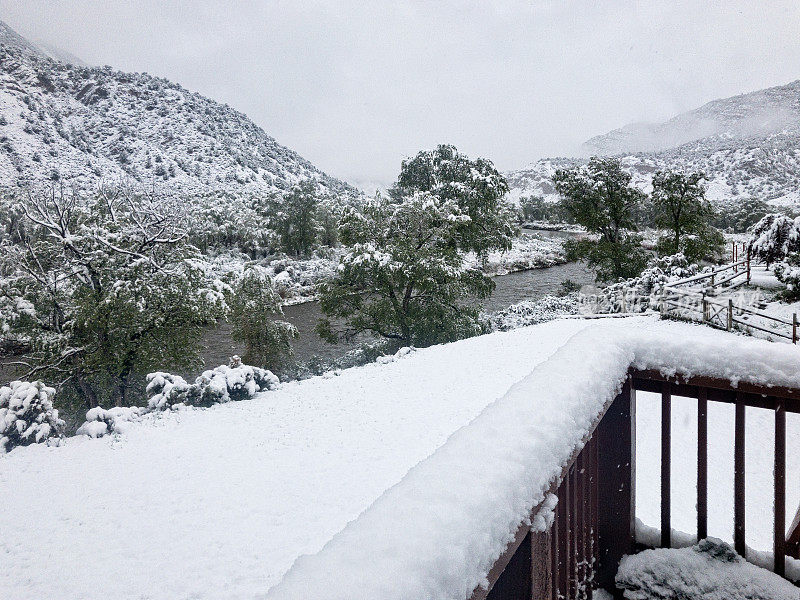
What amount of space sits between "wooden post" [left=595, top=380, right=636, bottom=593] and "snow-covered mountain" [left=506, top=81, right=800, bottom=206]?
39.4m

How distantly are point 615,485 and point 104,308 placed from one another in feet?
34.8

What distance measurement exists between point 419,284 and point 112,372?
819cm

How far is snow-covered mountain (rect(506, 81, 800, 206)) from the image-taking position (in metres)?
68.2

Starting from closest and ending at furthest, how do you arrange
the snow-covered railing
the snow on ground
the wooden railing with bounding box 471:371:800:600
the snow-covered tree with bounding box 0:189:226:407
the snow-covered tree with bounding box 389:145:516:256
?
the wooden railing with bounding box 471:371:800:600 → the snow-covered railing → the snow on ground → the snow-covered tree with bounding box 0:189:226:407 → the snow-covered tree with bounding box 389:145:516:256

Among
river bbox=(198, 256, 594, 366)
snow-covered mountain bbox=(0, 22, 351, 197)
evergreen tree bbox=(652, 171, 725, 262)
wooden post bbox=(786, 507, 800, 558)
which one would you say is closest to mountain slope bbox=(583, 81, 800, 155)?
A: snow-covered mountain bbox=(0, 22, 351, 197)

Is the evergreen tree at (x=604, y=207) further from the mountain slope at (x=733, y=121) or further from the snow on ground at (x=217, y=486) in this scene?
the mountain slope at (x=733, y=121)

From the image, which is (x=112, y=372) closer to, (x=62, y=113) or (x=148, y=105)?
(x=62, y=113)

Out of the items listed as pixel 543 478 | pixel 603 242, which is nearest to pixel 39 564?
pixel 543 478

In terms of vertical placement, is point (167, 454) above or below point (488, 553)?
below

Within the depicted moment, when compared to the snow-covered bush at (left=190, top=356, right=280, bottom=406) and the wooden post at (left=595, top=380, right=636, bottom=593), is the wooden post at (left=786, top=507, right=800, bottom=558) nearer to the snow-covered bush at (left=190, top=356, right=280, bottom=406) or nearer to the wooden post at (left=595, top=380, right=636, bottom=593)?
the wooden post at (left=595, top=380, right=636, bottom=593)

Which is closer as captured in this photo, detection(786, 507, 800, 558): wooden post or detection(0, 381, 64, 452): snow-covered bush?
detection(786, 507, 800, 558): wooden post

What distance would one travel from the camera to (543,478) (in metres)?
1.14

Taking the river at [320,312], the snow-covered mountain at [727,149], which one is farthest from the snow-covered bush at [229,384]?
the snow-covered mountain at [727,149]

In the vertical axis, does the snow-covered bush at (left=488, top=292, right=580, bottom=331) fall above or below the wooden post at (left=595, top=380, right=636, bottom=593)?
below
